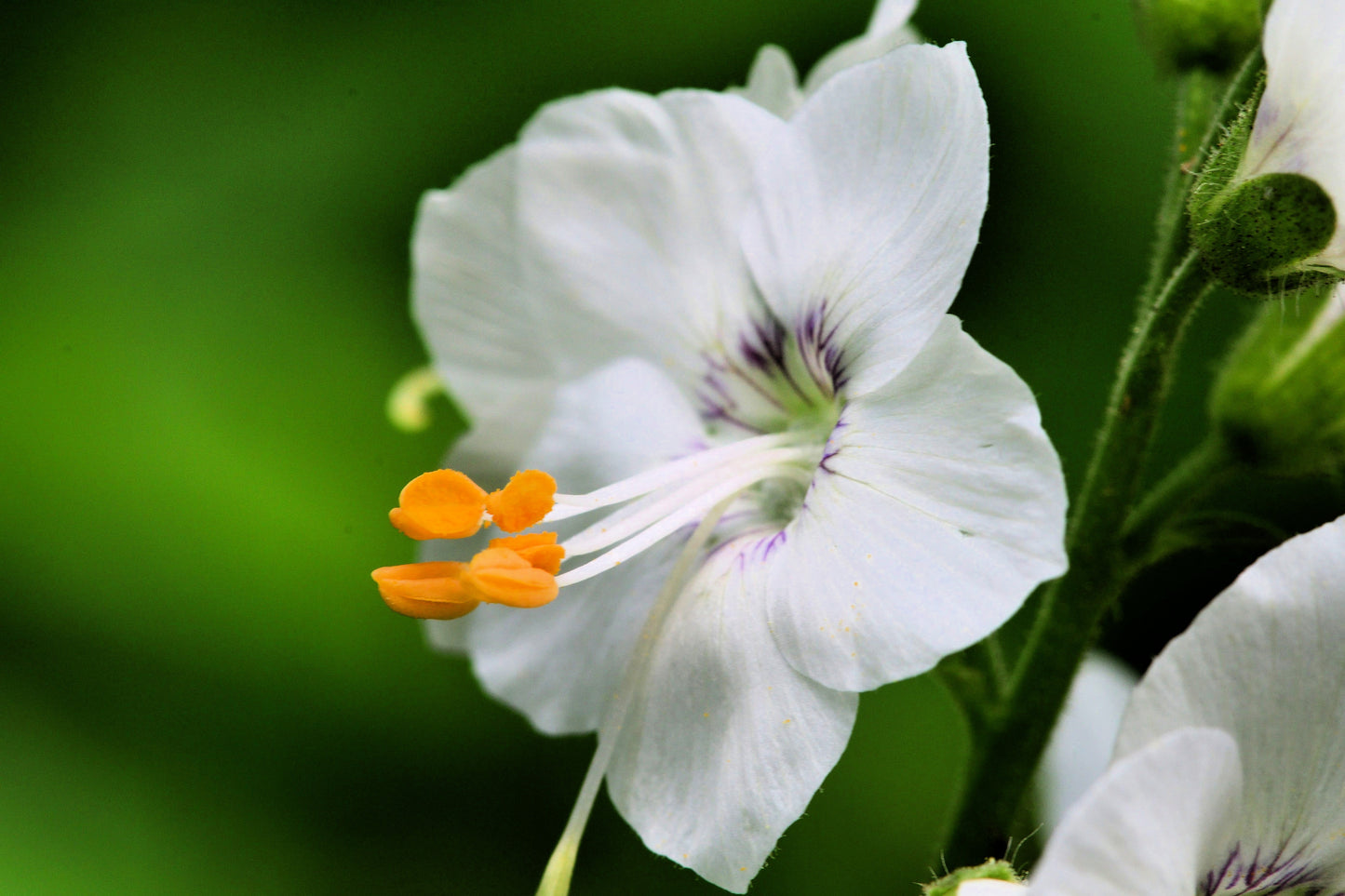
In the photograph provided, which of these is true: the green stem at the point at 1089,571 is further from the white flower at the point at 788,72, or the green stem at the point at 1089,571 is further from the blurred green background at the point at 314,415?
the blurred green background at the point at 314,415

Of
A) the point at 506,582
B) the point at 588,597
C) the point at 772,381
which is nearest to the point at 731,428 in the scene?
the point at 772,381

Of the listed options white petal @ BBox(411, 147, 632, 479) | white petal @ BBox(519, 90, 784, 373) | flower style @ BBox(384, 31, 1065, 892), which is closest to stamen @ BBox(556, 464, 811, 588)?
flower style @ BBox(384, 31, 1065, 892)

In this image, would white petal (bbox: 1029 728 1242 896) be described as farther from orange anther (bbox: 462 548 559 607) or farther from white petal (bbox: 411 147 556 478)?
white petal (bbox: 411 147 556 478)

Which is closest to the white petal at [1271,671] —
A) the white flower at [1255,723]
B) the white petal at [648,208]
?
the white flower at [1255,723]

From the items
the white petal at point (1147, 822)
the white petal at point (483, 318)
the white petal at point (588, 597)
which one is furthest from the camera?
the white petal at point (483, 318)

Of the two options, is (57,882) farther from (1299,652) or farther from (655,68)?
(1299,652)

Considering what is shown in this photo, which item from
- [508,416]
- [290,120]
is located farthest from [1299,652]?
[290,120]

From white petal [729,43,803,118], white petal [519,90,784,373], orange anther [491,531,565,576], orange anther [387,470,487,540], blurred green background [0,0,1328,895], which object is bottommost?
blurred green background [0,0,1328,895]
